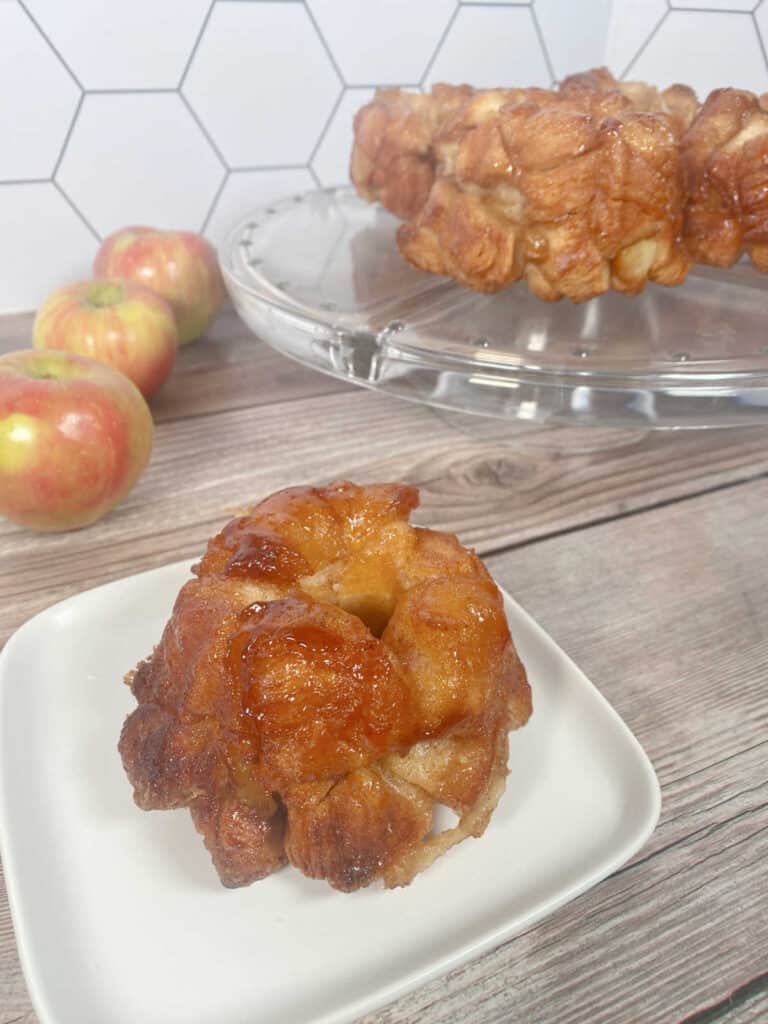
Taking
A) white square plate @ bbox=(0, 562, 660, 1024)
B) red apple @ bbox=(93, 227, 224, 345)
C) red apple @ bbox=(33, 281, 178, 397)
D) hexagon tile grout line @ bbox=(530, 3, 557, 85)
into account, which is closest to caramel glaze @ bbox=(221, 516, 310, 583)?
white square plate @ bbox=(0, 562, 660, 1024)

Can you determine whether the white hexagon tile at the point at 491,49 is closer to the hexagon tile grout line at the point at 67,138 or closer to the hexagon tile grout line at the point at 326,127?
the hexagon tile grout line at the point at 326,127

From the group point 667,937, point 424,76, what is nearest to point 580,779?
point 667,937

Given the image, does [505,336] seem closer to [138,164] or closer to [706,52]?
[138,164]

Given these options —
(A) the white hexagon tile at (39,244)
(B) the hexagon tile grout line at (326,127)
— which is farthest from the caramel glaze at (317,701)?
(B) the hexagon tile grout line at (326,127)

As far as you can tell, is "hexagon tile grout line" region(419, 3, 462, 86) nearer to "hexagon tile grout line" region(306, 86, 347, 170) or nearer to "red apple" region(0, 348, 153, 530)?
"hexagon tile grout line" region(306, 86, 347, 170)

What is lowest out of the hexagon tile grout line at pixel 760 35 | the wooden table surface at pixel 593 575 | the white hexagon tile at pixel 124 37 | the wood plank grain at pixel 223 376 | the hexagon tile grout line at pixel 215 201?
the wood plank grain at pixel 223 376

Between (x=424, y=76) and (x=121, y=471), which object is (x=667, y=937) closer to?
(x=121, y=471)

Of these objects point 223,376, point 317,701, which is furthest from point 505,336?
point 317,701
